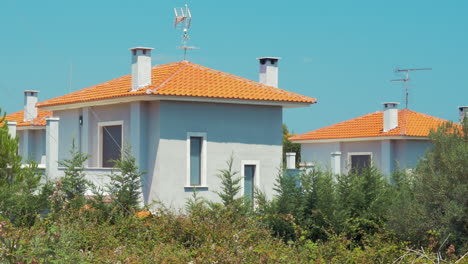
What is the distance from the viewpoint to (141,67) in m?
24.2

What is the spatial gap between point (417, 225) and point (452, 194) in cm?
101

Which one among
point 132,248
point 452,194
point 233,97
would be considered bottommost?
point 132,248

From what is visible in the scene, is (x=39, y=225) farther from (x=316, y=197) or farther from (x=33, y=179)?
(x=316, y=197)

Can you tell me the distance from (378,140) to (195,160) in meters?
13.8

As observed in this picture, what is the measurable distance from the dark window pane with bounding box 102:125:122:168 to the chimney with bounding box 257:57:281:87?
5964 mm

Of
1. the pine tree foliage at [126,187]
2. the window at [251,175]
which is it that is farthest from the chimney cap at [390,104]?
the pine tree foliage at [126,187]

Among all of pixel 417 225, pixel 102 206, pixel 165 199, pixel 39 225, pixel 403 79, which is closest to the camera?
pixel 417 225

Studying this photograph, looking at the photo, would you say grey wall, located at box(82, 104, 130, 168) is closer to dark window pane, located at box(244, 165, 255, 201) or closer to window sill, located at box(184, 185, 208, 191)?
window sill, located at box(184, 185, 208, 191)

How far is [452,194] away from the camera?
16.0 m

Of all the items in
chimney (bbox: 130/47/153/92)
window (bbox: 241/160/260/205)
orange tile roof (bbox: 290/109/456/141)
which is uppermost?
chimney (bbox: 130/47/153/92)

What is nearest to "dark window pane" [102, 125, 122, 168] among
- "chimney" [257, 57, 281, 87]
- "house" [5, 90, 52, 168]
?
"chimney" [257, 57, 281, 87]

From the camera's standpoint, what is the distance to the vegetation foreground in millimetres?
15133

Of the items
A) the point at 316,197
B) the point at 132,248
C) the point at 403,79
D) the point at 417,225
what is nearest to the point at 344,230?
the point at 316,197

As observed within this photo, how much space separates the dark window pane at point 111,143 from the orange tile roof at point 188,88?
1147 mm
